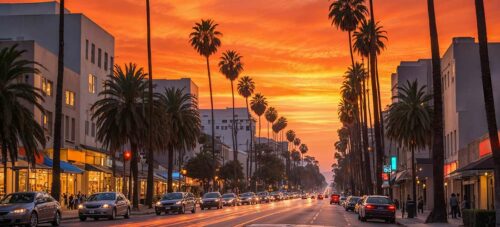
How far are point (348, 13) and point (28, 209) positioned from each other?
49.1m

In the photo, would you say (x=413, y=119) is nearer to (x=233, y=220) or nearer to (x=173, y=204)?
(x=173, y=204)

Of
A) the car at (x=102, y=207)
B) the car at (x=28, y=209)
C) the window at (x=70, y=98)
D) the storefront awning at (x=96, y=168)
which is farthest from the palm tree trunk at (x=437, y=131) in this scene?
A: the storefront awning at (x=96, y=168)

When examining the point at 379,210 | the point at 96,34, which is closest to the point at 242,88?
the point at 96,34

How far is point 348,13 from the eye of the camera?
241 feet

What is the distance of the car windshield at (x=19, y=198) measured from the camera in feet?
103

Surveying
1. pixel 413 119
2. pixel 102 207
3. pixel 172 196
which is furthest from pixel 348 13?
pixel 102 207

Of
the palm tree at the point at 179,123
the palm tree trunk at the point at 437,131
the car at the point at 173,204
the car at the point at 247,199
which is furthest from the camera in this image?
the car at the point at 247,199

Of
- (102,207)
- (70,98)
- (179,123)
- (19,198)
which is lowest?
(102,207)

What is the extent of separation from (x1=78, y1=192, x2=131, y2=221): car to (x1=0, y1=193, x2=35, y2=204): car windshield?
8367mm

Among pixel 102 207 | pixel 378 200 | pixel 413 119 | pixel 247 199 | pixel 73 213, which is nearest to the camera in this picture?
pixel 102 207

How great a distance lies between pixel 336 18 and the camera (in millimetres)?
74062

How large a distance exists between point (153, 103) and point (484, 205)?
99.7 ft

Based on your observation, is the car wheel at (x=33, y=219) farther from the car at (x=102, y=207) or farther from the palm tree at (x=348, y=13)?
the palm tree at (x=348, y=13)

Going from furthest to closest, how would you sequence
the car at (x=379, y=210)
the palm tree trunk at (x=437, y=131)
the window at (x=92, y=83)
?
the window at (x=92, y=83)
the car at (x=379, y=210)
the palm tree trunk at (x=437, y=131)
